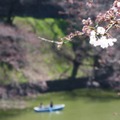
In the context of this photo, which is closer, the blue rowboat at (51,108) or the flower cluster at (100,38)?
the flower cluster at (100,38)

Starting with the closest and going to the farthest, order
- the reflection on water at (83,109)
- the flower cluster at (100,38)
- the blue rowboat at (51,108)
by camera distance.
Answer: the flower cluster at (100,38)
the reflection on water at (83,109)
the blue rowboat at (51,108)

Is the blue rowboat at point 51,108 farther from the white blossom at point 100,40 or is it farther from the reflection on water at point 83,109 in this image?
the white blossom at point 100,40

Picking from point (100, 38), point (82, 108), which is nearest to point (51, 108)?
point (82, 108)

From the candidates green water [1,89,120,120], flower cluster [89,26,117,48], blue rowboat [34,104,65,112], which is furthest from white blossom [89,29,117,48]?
blue rowboat [34,104,65,112]

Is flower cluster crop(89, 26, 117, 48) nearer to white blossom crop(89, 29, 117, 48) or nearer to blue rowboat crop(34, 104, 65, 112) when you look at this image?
white blossom crop(89, 29, 117, 48)

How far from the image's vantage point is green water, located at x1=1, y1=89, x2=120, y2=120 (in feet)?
54.1

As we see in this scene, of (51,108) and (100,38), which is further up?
(100,38)

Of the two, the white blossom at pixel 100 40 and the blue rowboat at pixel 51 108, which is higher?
the white blossom at pixel 100 40

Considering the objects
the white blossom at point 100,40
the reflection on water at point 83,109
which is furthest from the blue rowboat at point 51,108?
the white blossom at point 100,40

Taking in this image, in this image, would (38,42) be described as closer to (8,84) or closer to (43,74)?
(43,74)

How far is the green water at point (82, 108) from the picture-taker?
1648 cm

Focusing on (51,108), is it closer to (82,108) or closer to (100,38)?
(82,108)

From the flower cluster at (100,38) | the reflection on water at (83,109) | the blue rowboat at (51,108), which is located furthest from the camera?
the blue rowboat at (51,108)

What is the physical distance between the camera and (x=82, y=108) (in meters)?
18.0
